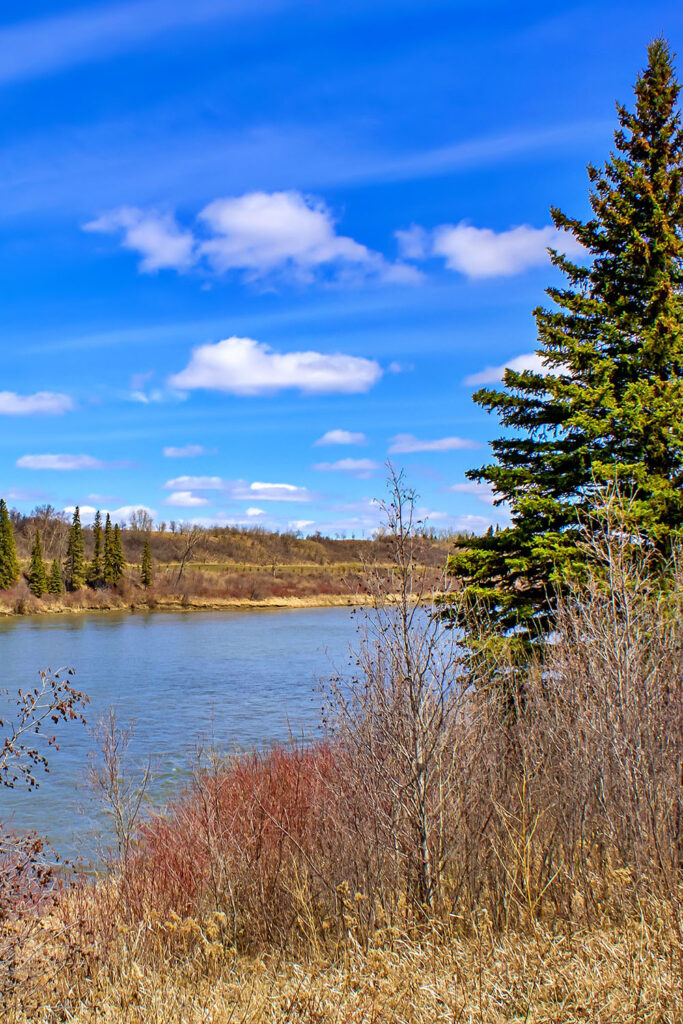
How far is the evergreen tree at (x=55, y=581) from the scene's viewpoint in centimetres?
7212

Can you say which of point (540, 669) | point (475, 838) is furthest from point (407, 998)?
point (540, 669)

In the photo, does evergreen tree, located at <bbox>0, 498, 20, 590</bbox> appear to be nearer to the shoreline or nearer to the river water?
the shoreline

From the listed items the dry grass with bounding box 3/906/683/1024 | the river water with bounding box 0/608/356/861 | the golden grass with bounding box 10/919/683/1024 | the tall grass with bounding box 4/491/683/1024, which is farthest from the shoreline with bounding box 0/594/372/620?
the golden grass with bounding box 10/919/683/1024

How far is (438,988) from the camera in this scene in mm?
4941

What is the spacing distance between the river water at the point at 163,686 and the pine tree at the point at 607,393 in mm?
4383

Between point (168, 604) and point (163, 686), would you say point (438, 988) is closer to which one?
point (163, 686)

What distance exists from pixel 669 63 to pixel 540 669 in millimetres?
12659

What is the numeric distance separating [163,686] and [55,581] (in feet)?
150

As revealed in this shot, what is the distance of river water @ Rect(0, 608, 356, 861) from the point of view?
16969 mm

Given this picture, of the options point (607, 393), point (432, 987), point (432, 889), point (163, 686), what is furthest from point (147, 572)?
point (432, 987)

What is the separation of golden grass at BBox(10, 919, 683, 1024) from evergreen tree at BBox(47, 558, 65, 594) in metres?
69.1

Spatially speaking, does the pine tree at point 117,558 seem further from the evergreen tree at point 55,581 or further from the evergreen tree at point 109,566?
the evergreen tree at point 55,581

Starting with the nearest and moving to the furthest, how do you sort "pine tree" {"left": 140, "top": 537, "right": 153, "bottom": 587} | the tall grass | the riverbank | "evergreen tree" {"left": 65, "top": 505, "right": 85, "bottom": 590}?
the tall grass, the riverbank, "evergreen tree" {"left": 65, "top": 505, "right": 85, "bottom": 590}, "pine tree" {"left": 140, "top": 537, "right": 153, "bottom": 587}

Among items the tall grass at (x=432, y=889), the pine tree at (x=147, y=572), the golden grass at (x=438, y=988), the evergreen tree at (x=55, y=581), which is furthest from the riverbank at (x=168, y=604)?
the golden grass at (x=438, y=988)
